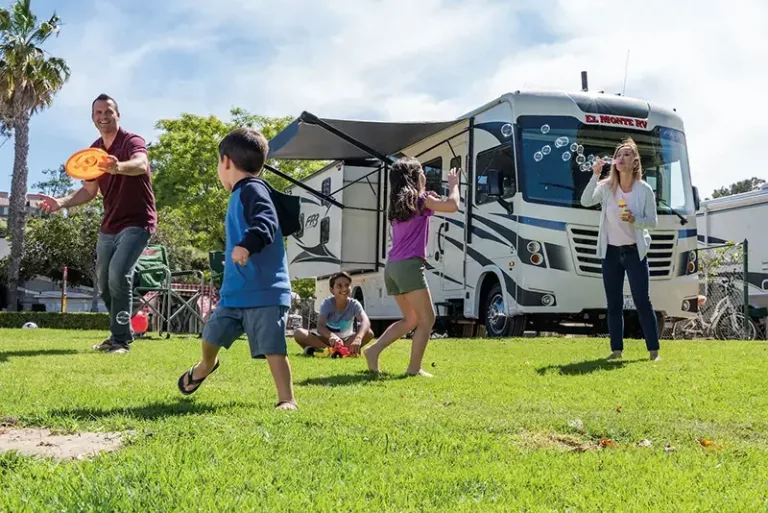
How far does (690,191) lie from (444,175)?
10.9 ft

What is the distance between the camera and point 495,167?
35.0 feet

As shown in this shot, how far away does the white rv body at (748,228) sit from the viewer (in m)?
16.3

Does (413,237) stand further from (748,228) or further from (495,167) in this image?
(748,228)

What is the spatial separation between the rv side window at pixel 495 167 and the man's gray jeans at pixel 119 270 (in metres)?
4.89

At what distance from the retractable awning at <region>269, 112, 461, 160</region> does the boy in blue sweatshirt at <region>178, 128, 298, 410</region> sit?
6.73 meters

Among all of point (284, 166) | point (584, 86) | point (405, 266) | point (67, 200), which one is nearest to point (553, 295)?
point (584, 86)

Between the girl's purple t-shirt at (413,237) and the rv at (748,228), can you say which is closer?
the girl's purple t-shirt at (413,237)

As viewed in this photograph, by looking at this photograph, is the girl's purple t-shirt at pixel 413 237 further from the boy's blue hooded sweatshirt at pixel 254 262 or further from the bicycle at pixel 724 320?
the bicycle at pixel 724 320

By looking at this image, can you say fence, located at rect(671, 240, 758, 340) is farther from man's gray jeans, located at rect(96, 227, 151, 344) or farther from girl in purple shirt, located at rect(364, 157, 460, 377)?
man's gray jeans, located at rect(96, 227, 151, 344)

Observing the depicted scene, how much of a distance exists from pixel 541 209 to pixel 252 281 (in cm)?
658

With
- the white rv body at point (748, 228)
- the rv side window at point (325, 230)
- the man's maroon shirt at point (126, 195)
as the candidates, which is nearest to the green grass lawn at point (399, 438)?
the man's maroon shirt at point (126, 195)

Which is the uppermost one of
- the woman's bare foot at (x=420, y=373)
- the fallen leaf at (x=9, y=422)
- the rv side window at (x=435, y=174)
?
the rv side window at (x=435, y=174)

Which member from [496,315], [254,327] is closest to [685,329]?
[496,315]

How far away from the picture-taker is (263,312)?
4.02 metres
